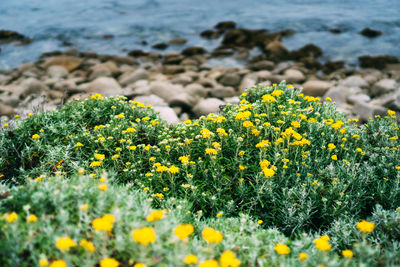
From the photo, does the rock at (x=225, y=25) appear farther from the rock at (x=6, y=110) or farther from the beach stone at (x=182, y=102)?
the rock at (x=6, y=110)

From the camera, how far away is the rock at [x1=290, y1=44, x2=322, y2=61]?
49.3ft

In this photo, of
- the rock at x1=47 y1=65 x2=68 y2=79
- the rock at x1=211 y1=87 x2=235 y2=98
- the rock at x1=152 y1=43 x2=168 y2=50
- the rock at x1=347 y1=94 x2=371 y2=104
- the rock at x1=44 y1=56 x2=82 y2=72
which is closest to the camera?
the rock at x1=347 y1=94 x2=371 y2=104

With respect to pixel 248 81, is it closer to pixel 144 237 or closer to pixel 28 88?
pixel 28 88

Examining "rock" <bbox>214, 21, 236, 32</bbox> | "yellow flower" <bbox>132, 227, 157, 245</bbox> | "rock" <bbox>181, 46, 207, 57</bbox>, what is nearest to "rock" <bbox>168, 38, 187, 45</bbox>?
"rock" <bbox>181, 46, 207, 57</bbox>

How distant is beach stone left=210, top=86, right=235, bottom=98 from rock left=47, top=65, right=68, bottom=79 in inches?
279

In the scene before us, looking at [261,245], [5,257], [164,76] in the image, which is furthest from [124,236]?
[164,76]

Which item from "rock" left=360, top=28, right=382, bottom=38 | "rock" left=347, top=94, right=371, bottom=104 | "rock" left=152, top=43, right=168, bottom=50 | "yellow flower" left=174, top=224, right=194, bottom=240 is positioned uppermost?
"yellow flower" left=174, top=224, right=194, bottom=240

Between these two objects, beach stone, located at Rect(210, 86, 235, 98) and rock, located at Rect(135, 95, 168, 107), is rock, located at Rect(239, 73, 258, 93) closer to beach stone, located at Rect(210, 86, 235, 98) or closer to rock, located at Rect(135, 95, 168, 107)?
beach stone, located at Rect(210, 86, 235, 98)

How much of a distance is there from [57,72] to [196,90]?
23.0 feet

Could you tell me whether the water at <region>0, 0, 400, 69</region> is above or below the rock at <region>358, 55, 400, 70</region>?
above

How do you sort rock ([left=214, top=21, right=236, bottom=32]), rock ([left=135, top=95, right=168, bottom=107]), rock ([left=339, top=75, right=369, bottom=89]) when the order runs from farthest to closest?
rock ([left=214, top=21, right=236, bottom=32]), rock ([left=339, top=75, right=369, bottom=89]), rock ([left=135, top=95, right=168, bottom=107])

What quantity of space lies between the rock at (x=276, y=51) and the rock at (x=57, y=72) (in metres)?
9.86

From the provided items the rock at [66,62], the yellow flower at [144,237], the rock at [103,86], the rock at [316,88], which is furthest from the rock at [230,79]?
the yellow flower at [144,237]

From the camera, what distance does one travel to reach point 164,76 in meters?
12.9
